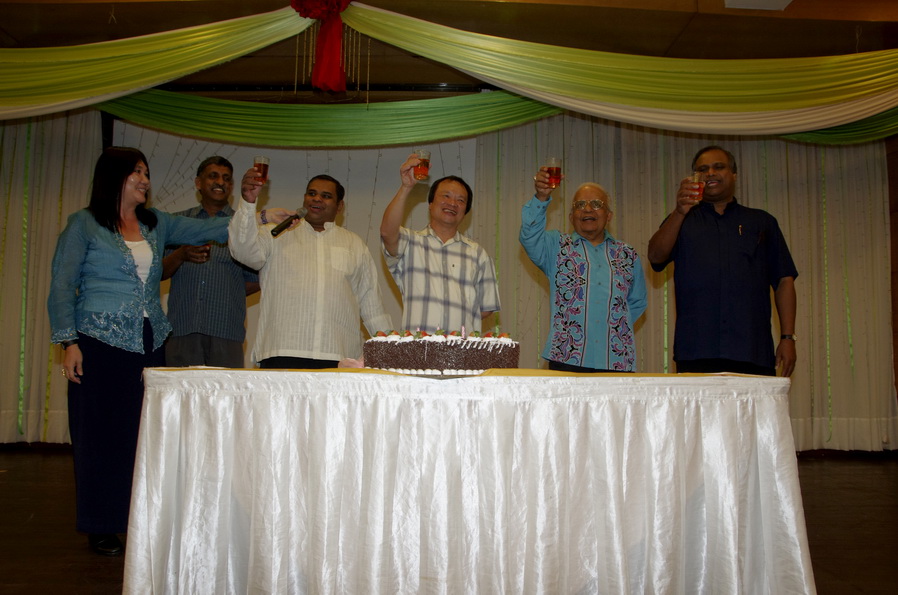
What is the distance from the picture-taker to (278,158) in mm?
5680

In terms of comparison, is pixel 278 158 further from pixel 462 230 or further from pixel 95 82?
pixel 95 82

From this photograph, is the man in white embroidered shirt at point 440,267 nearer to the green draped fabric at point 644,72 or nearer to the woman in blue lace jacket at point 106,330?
the woman in blue lace jacket at point 106,330

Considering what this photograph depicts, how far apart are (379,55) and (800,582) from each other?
4012 millimetres

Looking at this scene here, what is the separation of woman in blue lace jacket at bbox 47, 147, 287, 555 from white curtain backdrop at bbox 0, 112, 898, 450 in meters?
2.83

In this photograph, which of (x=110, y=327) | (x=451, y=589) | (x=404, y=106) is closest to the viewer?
(x=451, y=589)

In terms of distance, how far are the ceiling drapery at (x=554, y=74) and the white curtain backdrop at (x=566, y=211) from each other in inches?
84.5

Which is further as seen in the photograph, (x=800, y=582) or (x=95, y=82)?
(x=95, y=82)

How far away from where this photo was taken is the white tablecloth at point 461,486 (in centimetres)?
178

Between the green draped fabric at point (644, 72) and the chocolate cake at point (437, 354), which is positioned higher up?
the green draped fabric at point (644, 72)

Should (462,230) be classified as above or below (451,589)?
above

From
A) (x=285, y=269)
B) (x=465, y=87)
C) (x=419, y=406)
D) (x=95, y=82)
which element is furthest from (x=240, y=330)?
(x=465, y=87)

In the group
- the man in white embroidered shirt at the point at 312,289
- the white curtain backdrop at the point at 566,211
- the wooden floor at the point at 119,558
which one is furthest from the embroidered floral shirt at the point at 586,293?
the white curtain backdrop at the point at 566,211

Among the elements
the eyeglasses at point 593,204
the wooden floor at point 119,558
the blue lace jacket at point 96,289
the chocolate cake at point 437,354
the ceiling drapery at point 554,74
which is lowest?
the wooden floor at point 119,558

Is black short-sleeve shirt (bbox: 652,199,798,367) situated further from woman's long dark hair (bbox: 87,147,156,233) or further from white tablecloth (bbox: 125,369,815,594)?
woman's long dark hair (bbox: 87,147,156,233)
